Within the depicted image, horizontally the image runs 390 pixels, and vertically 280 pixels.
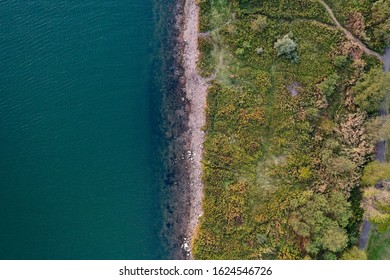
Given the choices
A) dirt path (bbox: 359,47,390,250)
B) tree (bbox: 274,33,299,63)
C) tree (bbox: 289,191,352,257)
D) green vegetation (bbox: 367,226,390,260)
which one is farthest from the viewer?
tree (bbox: 274,33,299,63)

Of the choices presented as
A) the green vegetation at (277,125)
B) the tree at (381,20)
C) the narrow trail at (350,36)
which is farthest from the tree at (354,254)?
the tree at (381,20)

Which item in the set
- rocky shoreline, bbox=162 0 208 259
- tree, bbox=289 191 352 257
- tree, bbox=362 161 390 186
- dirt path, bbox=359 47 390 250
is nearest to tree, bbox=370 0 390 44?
dirt path, bbox=359 47 390 250

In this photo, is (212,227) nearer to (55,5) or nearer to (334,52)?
(334,52)

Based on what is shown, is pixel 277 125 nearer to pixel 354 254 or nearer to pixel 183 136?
pixel 183 136

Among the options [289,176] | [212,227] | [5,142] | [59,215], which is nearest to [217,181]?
[212,227]

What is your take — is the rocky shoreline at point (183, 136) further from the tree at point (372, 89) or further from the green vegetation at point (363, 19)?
the tree at point (372, 89)

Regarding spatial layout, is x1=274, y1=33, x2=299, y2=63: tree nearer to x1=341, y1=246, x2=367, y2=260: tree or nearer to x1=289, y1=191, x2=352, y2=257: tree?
x1=289, y1=191, x2=352, y2=257: tree
